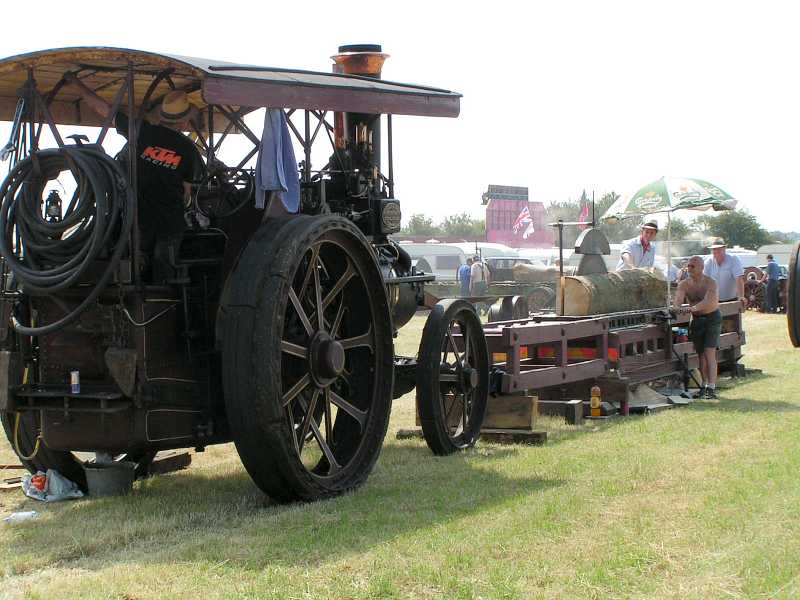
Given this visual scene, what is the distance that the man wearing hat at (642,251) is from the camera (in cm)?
1295

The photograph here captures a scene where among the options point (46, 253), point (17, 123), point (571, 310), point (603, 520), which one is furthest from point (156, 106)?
point (571, 310)

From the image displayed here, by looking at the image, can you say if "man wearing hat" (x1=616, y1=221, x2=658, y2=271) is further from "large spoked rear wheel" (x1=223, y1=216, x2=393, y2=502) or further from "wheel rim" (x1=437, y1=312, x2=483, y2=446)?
"large spoked rear wheel" (x1=223, y1=216, x2=393, y2=502)

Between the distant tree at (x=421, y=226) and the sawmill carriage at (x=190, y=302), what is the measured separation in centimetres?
9691

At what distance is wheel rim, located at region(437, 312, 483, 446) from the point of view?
855cm

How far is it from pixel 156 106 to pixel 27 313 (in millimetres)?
1599

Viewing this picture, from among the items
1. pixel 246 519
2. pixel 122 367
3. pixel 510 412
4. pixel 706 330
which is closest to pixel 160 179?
pixel 122 367

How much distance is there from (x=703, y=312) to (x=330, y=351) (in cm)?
660

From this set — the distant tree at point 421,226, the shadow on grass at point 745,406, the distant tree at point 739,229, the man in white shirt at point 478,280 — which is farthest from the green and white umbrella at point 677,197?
the distant tree at point 421,226

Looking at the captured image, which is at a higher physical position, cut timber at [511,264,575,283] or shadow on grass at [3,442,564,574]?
cut timber at [511,264,575,283]

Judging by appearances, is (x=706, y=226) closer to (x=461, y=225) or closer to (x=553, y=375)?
(x=461, y=225)

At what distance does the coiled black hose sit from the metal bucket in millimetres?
1114

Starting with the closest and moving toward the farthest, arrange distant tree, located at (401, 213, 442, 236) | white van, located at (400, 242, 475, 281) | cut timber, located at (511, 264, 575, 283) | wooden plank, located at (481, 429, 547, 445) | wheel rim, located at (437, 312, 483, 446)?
wheel rim, located at (437, 312, 483, 446)
wooden plank, located at (481, 429, 547, 445)
cut timber, located at (511, 264, 575, 283)
white van, located at (400, 242, 475, 281)
distant tree, located at (401, 213, 442, 236)

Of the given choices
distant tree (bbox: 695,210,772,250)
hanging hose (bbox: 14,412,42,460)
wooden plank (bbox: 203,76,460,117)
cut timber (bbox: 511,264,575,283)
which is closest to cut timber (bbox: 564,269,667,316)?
wooden plank (bbox: 203,76,460,117)

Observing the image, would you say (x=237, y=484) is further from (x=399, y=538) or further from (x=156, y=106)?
(x=156, y=106)
